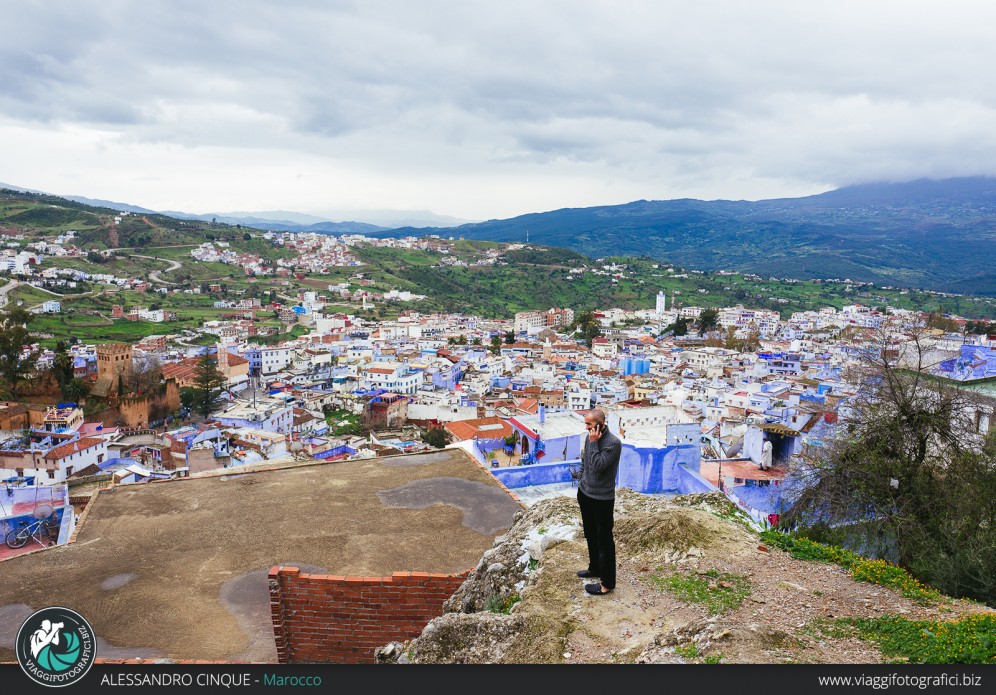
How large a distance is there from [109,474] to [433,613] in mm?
20456

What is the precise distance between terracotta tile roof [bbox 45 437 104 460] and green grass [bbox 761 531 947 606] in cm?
2536

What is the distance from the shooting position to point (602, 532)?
4.51 m

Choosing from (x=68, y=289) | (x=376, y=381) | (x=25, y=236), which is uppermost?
(x=25, y=236)

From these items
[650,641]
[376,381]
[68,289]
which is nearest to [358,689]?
[650,641]

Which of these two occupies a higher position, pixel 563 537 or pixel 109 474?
pixel 563 537

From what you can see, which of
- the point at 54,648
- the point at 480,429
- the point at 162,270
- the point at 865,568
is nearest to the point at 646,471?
the point at 865,568

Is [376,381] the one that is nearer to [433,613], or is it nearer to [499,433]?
[499,433]

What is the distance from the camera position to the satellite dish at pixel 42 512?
14656mm

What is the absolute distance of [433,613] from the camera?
530 cm

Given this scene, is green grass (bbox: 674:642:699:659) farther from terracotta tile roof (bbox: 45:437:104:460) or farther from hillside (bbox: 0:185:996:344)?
hillside (bbox: 0:185:996:344)

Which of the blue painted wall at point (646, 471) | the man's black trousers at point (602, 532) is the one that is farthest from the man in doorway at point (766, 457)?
the man's black trousers at point (602, 532)

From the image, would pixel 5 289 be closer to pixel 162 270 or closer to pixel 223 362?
pixel 162 270

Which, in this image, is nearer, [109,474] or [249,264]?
[109,474]

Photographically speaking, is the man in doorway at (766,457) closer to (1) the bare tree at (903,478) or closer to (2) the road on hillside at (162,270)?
(1) the bare tree at (903,478)
